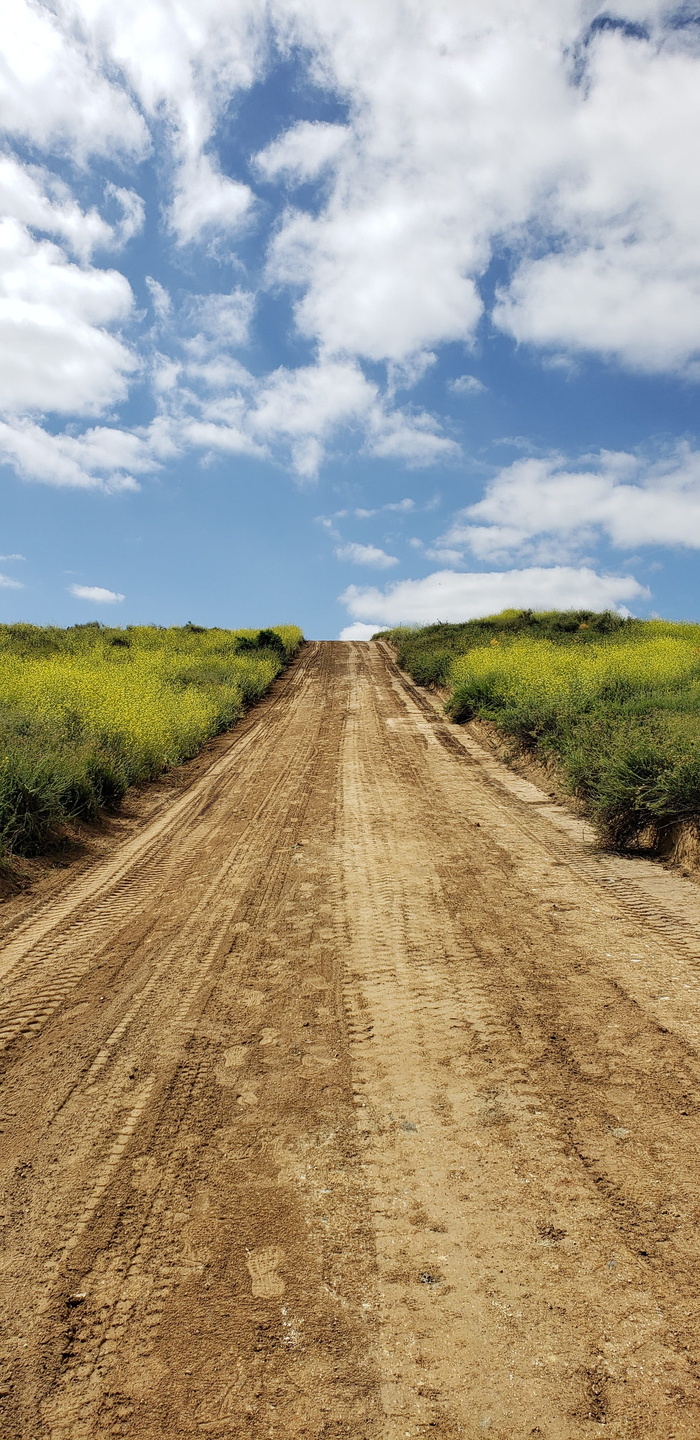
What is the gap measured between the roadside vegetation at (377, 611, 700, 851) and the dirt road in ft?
3.10

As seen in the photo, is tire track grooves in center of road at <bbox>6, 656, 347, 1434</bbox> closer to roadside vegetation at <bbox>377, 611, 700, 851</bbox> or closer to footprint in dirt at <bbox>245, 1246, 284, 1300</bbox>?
footprint in dirt at <bbox>245, 1246, 284, 1300</bbox>

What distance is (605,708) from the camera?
9047 mm

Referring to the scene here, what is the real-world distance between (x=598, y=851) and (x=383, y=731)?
5357 millimetres

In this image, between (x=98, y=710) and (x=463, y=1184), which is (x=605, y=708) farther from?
(x=463, y=1184)

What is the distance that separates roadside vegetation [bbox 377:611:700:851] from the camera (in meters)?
6.13

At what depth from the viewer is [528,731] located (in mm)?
9852

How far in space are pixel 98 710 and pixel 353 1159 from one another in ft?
27.4

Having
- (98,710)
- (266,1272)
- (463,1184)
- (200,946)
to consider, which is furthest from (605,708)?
(266,1272)

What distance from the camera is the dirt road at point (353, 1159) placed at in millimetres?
1850

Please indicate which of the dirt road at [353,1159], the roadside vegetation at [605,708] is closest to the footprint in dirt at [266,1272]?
the dirt road at [353,1159]

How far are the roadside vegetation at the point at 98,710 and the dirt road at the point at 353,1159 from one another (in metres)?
1.80

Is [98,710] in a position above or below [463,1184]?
above

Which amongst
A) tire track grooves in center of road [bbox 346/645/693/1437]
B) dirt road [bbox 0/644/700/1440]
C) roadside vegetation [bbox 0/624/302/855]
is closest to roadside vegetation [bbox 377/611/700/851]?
dirt road [bbox 0/644/700/1440]

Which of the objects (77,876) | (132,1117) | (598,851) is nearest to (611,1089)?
(132,1117)
